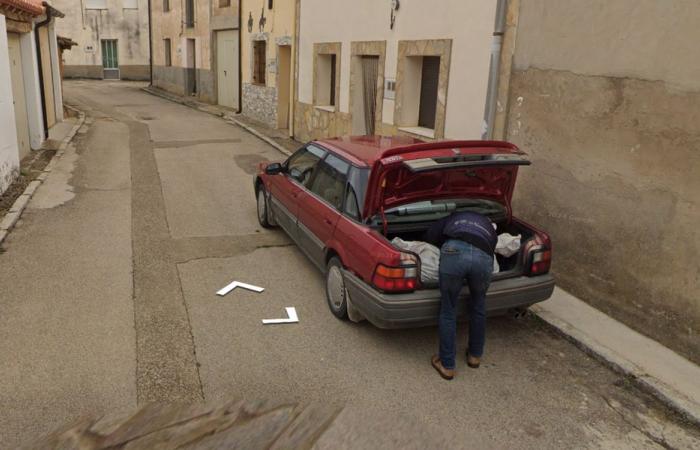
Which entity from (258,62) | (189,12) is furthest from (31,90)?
(189,12)

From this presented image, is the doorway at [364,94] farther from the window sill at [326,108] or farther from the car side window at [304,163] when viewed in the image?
the car side window at [304,163]

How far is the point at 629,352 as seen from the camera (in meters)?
5.23

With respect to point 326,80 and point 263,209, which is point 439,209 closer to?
point 263,209

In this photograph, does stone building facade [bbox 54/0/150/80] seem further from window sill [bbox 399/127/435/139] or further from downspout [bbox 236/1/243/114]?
window sill [bbox 399/127/435/139]

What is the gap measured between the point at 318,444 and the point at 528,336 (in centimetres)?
262

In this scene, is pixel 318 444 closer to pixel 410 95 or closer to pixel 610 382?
pixel 610 382

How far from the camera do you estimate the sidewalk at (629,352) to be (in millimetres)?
4605

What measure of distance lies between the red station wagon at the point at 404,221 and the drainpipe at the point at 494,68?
2092mm

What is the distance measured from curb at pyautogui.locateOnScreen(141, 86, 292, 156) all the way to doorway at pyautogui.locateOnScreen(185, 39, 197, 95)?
0.70 meters

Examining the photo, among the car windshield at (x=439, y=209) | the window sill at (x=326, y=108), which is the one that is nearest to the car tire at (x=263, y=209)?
the car windshield at (x=439, y=209)

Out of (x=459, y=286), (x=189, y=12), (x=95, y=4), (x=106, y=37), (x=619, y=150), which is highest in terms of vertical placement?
(x=95, y=4)

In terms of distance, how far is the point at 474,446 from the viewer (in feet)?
13.1

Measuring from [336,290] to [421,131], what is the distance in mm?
4978

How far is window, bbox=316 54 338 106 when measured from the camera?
1424 centimetres
